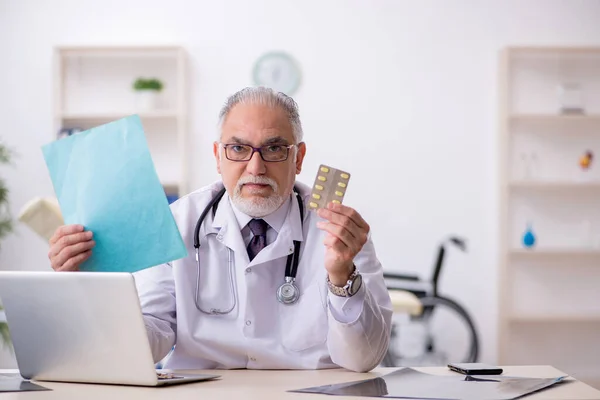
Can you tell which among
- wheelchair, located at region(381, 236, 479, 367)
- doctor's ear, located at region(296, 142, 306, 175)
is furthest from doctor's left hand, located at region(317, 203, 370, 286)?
wheelchair, located at region(381, 236, 479, 367)

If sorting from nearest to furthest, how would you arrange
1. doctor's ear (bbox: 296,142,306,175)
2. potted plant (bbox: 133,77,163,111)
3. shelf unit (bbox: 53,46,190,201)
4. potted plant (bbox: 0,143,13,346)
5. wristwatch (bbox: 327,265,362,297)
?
1. wristwatch (bbox: 327,265,362,297)
2. doctor's ear (bbox: 296,142,306,175)
3. potted plant (bbox: 0,143,13,346)
4. potted plant (bbox: 133,77,163,111)
5. shelf unit (bbox: 53,46,190,201)

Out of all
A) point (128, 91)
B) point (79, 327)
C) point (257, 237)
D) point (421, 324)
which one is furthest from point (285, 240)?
point (128, 91)

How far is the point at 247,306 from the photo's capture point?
1.93 meters

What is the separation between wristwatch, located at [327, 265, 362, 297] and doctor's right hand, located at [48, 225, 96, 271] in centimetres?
51

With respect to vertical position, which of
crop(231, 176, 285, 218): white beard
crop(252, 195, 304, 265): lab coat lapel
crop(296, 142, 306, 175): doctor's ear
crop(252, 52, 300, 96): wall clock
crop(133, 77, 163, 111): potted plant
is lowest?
crop(252, 195, 304, 265): lab coat lapel

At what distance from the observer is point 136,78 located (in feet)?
A: 18.1

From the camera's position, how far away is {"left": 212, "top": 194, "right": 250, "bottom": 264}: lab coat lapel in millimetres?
2010

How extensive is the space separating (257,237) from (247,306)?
0.20 m

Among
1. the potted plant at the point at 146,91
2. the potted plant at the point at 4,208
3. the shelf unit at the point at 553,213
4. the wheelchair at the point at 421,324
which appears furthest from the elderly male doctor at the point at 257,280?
the shelf unit at the point at 553,213

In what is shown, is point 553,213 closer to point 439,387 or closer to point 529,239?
point 529,239

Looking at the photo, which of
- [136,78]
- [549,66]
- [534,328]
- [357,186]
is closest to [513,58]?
[549,66]

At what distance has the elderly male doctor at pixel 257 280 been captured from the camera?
1879 mm

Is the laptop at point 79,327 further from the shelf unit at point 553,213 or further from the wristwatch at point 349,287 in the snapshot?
the shelf unit at point 553,213

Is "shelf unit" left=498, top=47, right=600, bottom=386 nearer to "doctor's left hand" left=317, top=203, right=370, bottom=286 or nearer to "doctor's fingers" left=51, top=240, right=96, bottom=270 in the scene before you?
"doctor's left hand" left=317, top=203, right=370, bottom=286
